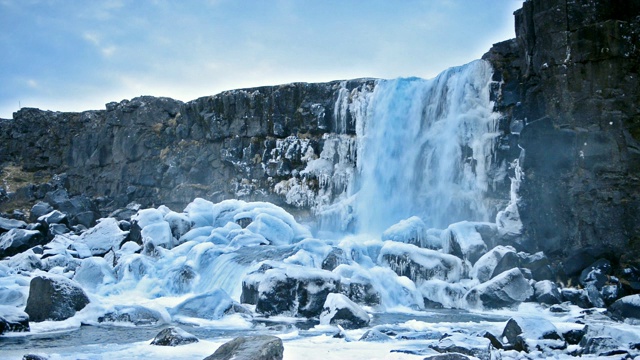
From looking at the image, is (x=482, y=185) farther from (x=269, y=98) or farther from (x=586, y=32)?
(x=269, y=98)

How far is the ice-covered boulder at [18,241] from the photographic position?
22.4m

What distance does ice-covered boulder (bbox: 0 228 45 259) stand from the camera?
2244 centimetres

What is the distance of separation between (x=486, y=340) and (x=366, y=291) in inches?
222

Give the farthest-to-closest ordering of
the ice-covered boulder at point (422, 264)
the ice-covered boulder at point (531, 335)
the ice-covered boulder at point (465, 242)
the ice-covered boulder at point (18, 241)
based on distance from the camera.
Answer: the ice-covered boulder at point (18, 241)
the ice-covered boulder at point (465, 242)
the ice-covered boulder at point (422, 264)
the ice-covered boulder at point (531, 335)

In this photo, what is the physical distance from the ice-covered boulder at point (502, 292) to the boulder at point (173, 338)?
22.5 feet

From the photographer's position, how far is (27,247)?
23.0 m

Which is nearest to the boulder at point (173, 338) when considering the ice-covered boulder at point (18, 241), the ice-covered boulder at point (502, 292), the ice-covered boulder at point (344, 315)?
the ice-covered boulder at point (344, 315)

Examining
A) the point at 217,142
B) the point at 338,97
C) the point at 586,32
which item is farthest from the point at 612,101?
the point at 217,142

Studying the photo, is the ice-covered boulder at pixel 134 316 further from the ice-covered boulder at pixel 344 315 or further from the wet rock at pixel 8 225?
the wet rock at pixel 8 225

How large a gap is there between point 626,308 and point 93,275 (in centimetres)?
1198

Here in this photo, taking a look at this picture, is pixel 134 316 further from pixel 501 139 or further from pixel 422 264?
pixel 501 139

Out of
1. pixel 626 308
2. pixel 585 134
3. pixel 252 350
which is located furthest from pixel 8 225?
pixel 626 308

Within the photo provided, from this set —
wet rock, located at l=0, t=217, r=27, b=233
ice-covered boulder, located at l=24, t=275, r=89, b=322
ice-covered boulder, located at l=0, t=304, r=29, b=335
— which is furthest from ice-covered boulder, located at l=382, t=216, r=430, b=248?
wet rock, located at l=0, t=217, r=27, b=233

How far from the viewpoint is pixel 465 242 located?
56.3 ft
